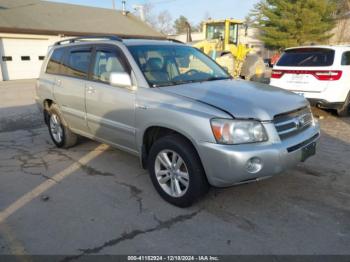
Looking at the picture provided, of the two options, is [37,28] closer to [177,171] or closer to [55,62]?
[55,62]

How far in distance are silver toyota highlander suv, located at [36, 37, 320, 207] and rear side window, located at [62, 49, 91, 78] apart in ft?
0.06

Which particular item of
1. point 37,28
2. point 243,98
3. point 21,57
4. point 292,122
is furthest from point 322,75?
point 37,28

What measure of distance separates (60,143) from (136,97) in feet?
8.96

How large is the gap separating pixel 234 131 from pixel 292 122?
833 millimetres

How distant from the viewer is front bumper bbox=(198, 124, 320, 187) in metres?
3.26

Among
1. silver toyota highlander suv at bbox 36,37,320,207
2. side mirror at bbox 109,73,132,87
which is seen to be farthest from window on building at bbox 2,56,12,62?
side mirror at bbox 109,73,132,87

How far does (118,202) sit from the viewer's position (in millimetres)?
4039

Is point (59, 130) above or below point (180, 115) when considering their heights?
below

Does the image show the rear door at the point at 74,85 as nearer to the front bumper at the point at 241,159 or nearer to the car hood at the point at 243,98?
the car hood at the point at 243,98

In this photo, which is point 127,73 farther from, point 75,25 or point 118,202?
point 75,25

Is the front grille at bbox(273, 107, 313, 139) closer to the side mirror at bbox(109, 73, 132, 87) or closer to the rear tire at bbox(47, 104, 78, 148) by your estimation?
the side mirror at bbox(109, 73, 132, 87)

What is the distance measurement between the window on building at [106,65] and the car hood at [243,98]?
85 cm

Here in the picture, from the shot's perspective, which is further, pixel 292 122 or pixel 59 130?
pixel 59 130

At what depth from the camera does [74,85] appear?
207 inches
